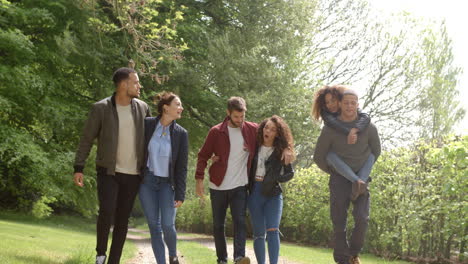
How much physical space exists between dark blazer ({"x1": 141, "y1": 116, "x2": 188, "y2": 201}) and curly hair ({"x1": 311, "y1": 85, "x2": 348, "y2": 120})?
1570 millimetres

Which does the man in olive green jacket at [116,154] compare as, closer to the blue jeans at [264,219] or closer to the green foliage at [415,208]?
the blue jeans at [264,219]

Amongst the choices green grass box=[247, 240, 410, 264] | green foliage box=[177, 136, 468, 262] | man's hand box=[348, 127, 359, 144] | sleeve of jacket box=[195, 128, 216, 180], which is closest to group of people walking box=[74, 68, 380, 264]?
man's hand box=[348, 127, 359, 144]

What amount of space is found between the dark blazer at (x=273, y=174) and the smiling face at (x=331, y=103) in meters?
0.81

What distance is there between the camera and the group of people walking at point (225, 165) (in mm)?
5875

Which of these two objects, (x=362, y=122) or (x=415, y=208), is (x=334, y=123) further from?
(x=415, y=208)

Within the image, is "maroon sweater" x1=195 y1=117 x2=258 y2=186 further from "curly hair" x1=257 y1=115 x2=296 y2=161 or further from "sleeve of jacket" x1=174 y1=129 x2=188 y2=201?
"sleeve of jacket" x1=174 y1=129 x2=188 y2=201

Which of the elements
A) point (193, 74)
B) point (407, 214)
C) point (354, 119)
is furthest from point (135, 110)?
point (193, 74)

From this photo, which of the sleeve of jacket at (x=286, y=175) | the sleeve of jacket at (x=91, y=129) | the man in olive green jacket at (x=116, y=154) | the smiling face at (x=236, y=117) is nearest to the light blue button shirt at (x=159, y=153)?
the man in olive green jacket at (x=116, y=154)

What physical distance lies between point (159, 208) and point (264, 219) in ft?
3.97

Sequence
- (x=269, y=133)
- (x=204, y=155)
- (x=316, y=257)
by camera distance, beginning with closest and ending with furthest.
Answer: (x=269, y=133), (x=204, y=155), (x=316, y=257)

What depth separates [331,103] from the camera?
20.9 feet

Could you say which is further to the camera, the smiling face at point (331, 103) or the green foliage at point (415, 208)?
the green foliage at point (415, 208)

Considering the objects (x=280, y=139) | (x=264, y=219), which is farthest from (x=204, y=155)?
(x=264, y=219)

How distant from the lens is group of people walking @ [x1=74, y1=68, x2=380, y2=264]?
5.88 m
